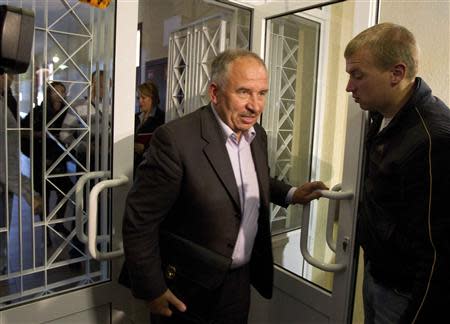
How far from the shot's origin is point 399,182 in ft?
3.81

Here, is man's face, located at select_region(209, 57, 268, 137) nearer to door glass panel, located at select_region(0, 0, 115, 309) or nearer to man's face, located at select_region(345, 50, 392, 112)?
man's face, located at select_region(345, 50, 392, 112)

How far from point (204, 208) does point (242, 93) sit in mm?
437

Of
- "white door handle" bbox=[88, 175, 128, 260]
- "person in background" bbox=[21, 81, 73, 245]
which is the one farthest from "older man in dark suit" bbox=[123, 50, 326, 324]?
"person in background" bbox=[21, 81, 73, 245]

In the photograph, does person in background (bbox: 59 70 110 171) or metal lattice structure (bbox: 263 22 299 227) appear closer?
person in background (bbox: 59 70 110 171)

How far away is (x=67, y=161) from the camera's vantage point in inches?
61.5

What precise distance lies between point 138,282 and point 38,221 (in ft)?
1.66

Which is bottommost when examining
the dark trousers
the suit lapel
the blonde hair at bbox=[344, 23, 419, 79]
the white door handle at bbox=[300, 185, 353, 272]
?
the dark trousers

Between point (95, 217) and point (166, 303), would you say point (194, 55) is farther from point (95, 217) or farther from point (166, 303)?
point (166, 303)

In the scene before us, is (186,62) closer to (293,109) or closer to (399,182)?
(293,109)

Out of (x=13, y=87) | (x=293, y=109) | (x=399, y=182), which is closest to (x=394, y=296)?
(x=399, y=182)

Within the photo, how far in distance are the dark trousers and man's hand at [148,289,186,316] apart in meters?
0.08

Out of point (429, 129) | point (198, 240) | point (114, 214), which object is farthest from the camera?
point (114, 214)

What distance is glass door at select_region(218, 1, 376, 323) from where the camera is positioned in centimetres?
158

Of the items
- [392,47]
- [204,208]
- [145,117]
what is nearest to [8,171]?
[145,117]
